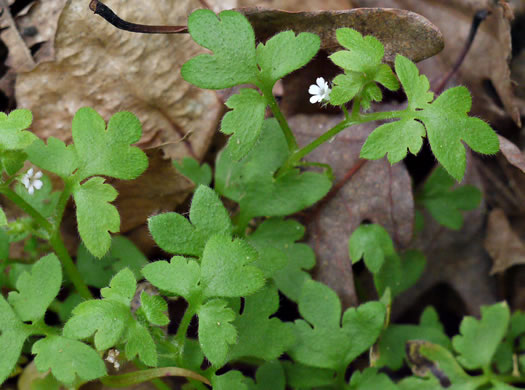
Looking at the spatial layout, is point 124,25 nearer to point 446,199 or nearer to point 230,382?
point 230,382

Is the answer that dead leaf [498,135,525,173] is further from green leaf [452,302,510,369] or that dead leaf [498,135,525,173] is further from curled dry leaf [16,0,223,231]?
curled dry leaf [16,0,223,231]

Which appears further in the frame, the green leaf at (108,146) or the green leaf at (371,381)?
the green leaf at (371,381)

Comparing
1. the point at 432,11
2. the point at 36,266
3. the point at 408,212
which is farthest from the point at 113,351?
the point at 432,11

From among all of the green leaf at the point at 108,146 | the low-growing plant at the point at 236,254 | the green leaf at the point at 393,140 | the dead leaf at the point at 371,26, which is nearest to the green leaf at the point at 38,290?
the low-growing plant at the point at 236,254

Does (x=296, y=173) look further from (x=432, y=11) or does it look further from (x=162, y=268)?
(x=432, y=11)

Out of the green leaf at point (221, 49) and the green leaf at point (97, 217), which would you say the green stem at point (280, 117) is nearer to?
the green leaf at point (221, 49)

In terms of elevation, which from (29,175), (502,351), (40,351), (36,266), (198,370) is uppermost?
(29,175)

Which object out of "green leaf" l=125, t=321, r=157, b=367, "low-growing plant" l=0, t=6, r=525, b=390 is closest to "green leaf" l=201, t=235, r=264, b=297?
"low-growing plant" l=0, t=6, r=525, b=390
